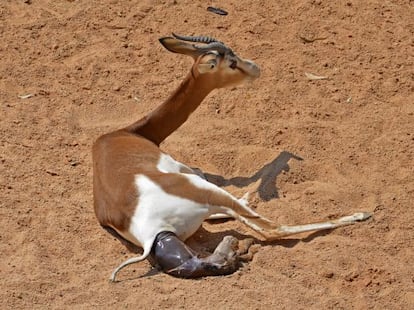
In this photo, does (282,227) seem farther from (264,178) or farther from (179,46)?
(179,46)

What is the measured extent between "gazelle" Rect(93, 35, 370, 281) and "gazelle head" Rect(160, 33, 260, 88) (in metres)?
0.02

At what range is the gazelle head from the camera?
776 centimetres

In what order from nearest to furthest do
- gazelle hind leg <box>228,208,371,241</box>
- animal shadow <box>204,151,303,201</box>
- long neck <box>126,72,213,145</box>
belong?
1. gazelle hind leg <box>228,208,371,241</box>
2. animal shadow <box>204,151,303,201</box>
3. long neck <box>126,72,213,145</box>

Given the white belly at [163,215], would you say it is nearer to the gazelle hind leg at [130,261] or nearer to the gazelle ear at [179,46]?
the gazelle hind leg at [130,261]

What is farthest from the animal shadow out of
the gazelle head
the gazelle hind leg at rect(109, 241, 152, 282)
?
the gazelle hind leg at rect(109, 241, 152, 282)

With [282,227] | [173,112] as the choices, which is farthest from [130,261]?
[173,112]

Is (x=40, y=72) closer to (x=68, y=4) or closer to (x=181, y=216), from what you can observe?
(x=68, y=4)

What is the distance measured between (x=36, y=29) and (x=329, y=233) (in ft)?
12.5

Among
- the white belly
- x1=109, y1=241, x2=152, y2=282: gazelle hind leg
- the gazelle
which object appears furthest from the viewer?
the white belly

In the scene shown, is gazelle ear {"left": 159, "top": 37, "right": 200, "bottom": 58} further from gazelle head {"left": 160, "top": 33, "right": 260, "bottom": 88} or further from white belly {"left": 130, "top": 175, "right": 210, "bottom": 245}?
white belly {"left": 130, "top": 175, "right": 210, "bottom": 245}

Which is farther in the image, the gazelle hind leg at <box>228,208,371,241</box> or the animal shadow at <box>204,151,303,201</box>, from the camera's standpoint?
the animal shadow at <box>204,151,303,201</box>

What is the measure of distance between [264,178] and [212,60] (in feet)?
3.10

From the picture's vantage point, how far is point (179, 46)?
7.80m

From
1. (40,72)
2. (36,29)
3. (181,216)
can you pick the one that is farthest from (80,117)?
(181,216)
